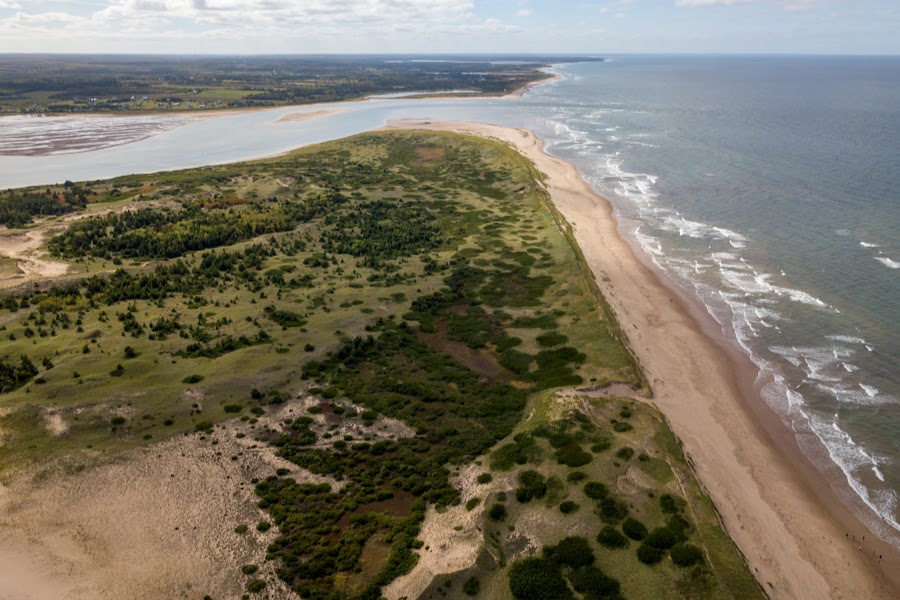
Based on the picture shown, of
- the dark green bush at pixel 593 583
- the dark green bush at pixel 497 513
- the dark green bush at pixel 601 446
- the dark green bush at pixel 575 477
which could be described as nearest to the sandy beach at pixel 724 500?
the dark green bush at pixel 601 446

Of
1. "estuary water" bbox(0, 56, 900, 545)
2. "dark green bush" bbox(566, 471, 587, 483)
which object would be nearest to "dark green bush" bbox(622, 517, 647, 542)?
"dark green bush" bbox(566, 471, 587, 483)

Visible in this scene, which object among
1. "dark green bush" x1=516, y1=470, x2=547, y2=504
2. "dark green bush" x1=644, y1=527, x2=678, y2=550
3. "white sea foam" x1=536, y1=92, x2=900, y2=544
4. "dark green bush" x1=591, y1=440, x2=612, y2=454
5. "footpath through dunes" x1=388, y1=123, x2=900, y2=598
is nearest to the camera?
"dark green bush" x1=644, y1=527, x2=678, y2=550

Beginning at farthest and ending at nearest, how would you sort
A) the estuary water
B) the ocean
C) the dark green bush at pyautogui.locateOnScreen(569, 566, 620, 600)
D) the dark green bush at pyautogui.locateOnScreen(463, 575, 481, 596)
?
the estuary water
the ocean
the dark green bush at pyautogui.locateOnScreen(463, 575, 481, 596)
the dark green bush at pyautogui.locateOnScreen(569, 566, 620, 600)

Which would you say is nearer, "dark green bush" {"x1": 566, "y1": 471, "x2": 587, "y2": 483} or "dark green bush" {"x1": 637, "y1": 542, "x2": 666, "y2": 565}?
"dark green bush" {"x1": 637, "y1": 542, "x2": 666, "y2": 565}

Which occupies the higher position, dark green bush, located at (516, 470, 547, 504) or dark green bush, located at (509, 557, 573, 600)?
dark green bush, located at (516, 470, 547, 504)

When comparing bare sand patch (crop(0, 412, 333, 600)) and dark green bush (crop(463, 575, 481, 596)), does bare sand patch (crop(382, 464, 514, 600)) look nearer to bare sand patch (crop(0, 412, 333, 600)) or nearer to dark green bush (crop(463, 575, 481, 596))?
dark green bush (crop(463, 575, 481, 596))

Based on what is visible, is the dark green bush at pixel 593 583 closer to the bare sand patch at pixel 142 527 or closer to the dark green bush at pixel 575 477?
the dark green bush at pixel 575 477

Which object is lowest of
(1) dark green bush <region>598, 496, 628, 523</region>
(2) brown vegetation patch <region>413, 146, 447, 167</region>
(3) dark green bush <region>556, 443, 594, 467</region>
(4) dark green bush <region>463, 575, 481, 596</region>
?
(4) dark green bush <region>463, 575, 481, 596</region>

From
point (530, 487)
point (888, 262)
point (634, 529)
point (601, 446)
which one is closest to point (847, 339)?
point (888, 262)
